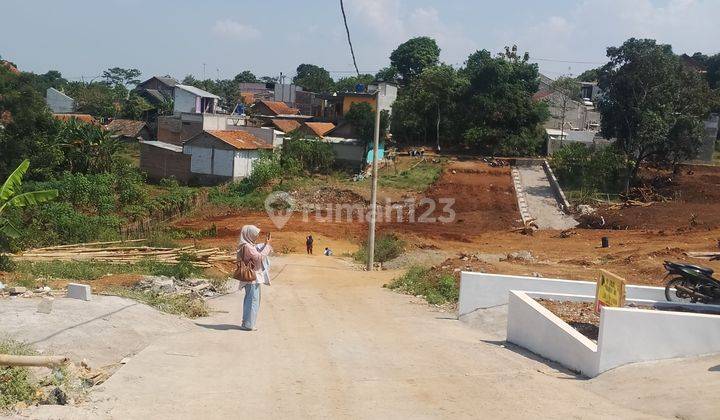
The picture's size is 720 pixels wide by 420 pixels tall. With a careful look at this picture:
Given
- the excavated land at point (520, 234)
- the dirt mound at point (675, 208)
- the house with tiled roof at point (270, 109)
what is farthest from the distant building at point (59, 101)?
the dirt mound at point (675, 208)

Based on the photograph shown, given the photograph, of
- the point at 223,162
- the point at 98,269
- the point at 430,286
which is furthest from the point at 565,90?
the point at 98,269

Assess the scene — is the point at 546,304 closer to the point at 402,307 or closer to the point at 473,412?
the point at 402,307

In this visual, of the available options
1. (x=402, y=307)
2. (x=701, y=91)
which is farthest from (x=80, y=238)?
(x=701, y=91)

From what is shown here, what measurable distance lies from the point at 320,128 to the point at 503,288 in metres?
44.4

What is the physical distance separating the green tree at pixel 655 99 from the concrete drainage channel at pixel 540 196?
4.82 meters

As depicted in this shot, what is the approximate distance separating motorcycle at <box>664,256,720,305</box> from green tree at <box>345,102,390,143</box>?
116 ft

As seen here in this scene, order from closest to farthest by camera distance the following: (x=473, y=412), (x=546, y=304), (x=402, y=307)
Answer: (x=473, y=412) → (x=546, y=304) → (x=402, y=307)

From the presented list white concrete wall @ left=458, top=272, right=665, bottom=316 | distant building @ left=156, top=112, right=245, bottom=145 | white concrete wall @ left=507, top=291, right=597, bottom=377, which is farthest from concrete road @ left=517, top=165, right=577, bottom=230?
white concrete wall @ left=507, top=291, right=597, bottom=377

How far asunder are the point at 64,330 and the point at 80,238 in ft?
52.8

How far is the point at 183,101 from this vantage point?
62.2m

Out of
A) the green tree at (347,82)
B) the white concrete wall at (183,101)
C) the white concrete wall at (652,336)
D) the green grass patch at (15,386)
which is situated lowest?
the green grass patch at (15,386)

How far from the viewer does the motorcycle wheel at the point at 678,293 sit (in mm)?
11961

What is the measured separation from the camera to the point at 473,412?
22.7 feet

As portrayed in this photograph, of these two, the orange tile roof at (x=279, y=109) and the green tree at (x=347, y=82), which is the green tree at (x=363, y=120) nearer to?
the orange tile roof at (x=279, y=109)
